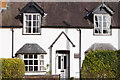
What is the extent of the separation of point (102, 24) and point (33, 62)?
23.0 feet

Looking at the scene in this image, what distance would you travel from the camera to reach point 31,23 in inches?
971

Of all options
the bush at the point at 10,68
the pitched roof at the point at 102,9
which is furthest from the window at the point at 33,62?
the pitched roof at the point at 102,9

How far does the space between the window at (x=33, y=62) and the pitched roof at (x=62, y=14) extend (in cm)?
292

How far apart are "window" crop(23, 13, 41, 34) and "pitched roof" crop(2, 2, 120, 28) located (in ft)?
1.77

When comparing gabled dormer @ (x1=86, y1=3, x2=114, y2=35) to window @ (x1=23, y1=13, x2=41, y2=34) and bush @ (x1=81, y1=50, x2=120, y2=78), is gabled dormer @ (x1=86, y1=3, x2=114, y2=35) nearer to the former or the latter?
window @ (x1=23, y1=13, x2=41, y2=34)

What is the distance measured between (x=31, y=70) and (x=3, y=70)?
5.24m

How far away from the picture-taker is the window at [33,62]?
23531mm

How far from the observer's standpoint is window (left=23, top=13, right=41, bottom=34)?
24.6m

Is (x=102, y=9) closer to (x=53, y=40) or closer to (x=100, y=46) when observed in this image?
(x=100, y=46)

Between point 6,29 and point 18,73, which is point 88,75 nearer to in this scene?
point 18,73

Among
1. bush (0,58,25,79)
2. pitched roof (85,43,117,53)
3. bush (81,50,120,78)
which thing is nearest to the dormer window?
pitched roof (85,43,117,53)

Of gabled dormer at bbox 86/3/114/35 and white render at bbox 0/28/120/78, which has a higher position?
gabled dormer at bbox 86/3/114/35

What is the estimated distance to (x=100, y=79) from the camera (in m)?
17.2

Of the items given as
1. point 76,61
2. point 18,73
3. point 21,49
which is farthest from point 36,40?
point 18,73
